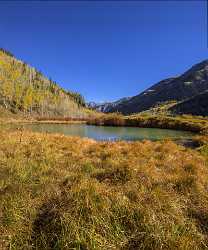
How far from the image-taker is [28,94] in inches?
4178

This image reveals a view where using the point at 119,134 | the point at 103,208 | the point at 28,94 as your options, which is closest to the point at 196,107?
the point at 28,94

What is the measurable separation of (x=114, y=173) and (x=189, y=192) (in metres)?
2.20

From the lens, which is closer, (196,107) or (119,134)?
(119,134)

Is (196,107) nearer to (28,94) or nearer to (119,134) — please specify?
(28,94)

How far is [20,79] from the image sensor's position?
111688 mm

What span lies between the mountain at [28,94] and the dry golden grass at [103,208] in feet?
274

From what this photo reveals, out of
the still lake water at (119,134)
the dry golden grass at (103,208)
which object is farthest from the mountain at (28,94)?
the dry golden grass at (103,208)

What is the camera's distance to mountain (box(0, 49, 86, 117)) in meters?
94.4

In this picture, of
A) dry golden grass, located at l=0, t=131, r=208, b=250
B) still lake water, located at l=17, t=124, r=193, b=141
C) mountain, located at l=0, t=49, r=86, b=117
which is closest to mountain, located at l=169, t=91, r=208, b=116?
mountain, located at l=0, t=49, r=86, b=117

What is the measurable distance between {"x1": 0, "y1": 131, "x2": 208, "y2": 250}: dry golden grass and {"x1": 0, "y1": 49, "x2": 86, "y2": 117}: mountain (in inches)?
3290

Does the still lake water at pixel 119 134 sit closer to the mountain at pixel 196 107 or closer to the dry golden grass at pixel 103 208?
Answer: the dry golden grass at pixel 103 208

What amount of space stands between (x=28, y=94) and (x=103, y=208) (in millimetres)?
106081

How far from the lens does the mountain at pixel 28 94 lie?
9438 centimetres

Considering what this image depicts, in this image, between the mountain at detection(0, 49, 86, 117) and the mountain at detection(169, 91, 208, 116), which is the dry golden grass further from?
the mountain at detection(169, 91, 208, 116)
